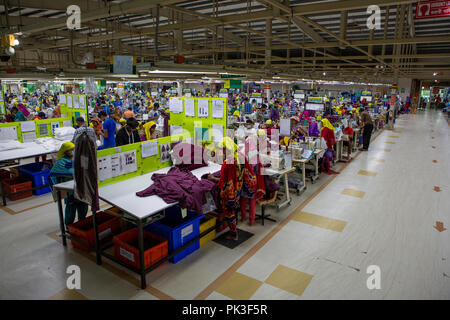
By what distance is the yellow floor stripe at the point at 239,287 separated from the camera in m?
3.22

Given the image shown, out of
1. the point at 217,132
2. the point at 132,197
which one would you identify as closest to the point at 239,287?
the point at 132,197

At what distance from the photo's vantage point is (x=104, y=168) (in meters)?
3.93

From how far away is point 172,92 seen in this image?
85.0 ft

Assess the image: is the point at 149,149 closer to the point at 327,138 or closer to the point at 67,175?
the point at 67,175

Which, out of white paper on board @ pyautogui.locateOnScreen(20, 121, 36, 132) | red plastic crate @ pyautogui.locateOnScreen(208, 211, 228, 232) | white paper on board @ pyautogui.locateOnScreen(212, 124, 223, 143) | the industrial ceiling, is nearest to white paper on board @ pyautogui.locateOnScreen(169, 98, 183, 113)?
the industrial ceiling

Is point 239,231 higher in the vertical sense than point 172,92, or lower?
lower

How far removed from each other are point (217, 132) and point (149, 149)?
1303 millimetres

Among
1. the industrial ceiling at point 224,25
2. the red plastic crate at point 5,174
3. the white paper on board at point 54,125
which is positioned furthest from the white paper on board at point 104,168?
the white paper on board at point 54,125

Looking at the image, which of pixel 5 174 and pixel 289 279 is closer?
pixel 289 279

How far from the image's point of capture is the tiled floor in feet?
10.8

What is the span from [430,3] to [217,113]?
3.86m
